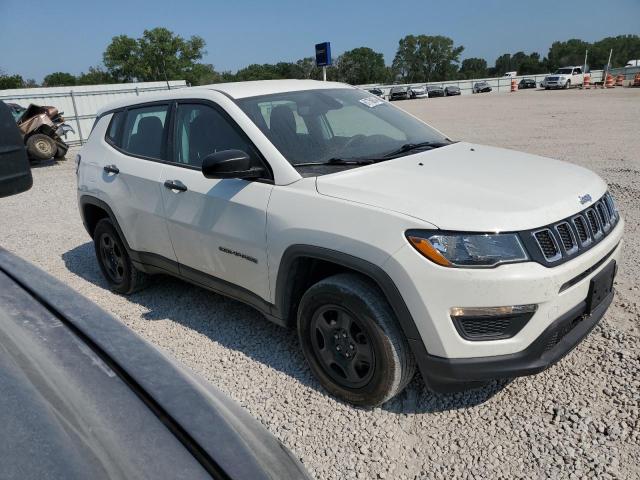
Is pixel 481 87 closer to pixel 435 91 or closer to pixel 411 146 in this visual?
pixel 435 91

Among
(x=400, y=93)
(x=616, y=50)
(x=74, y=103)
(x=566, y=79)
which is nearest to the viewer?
(x=74, y=103)

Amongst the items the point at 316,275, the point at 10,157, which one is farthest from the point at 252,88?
the point at 10,157

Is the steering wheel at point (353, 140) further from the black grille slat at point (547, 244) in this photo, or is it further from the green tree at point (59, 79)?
the green tree at point (59, 79)

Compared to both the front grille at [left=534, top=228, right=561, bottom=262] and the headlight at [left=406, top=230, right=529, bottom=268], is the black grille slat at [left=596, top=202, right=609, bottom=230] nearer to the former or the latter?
the front grille at [left=534, top=228, right=561, bottom=262]

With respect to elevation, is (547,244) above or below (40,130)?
above

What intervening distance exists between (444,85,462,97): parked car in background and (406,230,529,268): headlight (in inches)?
2149

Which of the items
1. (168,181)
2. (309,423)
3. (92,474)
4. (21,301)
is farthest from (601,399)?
(168,181)

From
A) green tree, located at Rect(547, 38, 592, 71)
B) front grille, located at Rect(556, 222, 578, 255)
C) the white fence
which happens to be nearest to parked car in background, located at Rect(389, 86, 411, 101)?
the white fence

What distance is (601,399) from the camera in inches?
105

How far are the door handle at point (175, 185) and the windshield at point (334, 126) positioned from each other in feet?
2.22

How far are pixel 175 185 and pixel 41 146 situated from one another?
11.7 metres

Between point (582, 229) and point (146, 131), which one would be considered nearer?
point (582, 229)

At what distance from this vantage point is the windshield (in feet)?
10.2

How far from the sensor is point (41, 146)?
13.1 metres
